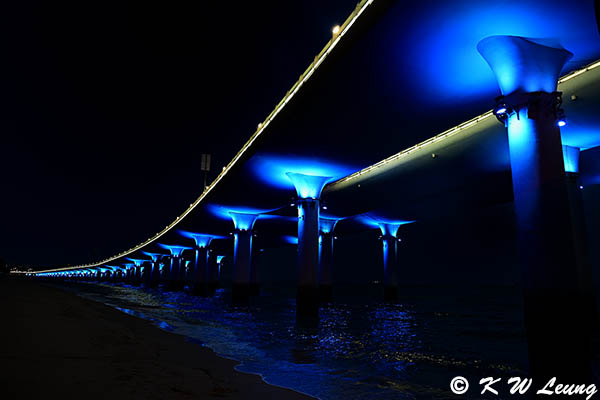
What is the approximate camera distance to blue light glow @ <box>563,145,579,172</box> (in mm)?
22891

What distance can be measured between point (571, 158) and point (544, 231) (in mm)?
17255

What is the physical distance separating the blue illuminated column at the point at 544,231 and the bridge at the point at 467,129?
30 mm

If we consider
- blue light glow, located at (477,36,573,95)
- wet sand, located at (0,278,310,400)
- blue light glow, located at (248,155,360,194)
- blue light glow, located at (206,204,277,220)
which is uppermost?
blue light glow, located at (248,155,360,194)

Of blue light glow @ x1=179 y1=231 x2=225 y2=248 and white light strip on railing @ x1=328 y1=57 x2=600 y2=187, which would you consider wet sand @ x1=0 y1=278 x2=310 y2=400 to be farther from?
blue light glow @ x1=179 y1=231 x2=225 y2=248

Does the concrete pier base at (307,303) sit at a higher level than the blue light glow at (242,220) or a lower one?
lower

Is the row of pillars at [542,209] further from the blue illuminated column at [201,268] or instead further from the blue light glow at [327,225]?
the blue illuminated column at [201,268]

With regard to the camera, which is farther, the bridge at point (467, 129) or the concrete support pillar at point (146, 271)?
the concrete support pillar at point (146, 271)

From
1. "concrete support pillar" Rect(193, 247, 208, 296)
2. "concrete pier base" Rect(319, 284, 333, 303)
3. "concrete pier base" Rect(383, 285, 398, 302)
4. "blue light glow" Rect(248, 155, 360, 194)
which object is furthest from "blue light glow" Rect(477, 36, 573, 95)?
"concrete support pillar" Rect(193, 247, 208, 296)

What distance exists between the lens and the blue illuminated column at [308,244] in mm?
26375

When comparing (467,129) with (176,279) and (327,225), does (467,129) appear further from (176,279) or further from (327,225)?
(176,279)

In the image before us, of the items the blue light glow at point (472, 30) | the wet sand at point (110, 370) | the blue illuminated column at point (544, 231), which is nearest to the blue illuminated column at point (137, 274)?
the wet sand at point (110, 370)

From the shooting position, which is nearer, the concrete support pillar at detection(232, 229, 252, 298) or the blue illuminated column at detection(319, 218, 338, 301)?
the concrete support pillar at detection(232, 229, 252, 298)

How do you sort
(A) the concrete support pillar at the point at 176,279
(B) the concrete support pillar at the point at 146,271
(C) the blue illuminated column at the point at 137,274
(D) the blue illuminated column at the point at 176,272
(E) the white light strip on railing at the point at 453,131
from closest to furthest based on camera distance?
(E) the white light strip on railing at the point at 453,131
(A) the concrete support pillar at the point at 176,279
(D) the blue illuminated column at the point at 176,272
(B) the concrete support pillar at the point at 146,271
(C) the blue illuminated column at the point at 137,274

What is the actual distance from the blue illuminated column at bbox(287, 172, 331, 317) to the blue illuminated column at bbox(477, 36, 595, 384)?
17.4 m
